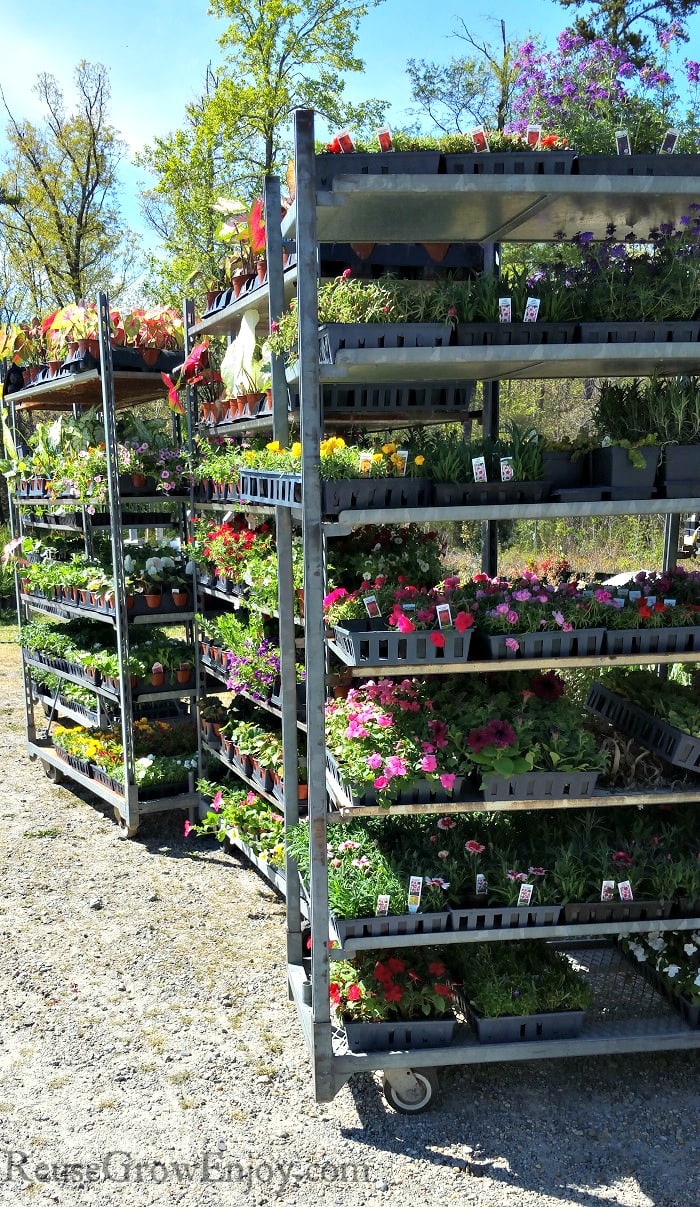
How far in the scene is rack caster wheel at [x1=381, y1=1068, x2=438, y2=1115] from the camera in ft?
9.27

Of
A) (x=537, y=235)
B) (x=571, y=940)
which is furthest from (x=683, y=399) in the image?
(x=571, y=940)

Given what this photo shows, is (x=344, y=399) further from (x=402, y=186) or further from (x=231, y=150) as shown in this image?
(x=231, y=150)

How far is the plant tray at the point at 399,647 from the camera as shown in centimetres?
273

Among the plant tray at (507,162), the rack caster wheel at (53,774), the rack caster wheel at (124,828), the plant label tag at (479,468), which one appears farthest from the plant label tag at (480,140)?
the rack caster wheel at (53,774)

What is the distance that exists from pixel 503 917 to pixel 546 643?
3.06 ft

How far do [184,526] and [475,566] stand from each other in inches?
206

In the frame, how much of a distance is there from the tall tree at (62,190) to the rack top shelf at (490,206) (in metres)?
14.4

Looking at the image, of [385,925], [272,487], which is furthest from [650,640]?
[272,487]

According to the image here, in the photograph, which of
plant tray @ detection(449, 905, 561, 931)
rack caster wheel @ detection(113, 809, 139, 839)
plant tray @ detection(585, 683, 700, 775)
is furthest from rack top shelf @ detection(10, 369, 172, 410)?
plant tray @ detection(449, 905, 561, 931)

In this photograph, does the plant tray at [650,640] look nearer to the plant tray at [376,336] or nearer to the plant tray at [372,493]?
the plant tray at [372,493]

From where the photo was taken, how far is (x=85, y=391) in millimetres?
5824

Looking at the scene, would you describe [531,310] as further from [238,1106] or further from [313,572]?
[238,1106]

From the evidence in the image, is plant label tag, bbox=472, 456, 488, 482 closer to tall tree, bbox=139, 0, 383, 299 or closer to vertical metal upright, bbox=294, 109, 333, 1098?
vertical metal upright, bbox=294, 109, 333, 1098

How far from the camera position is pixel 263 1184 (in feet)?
8.38
